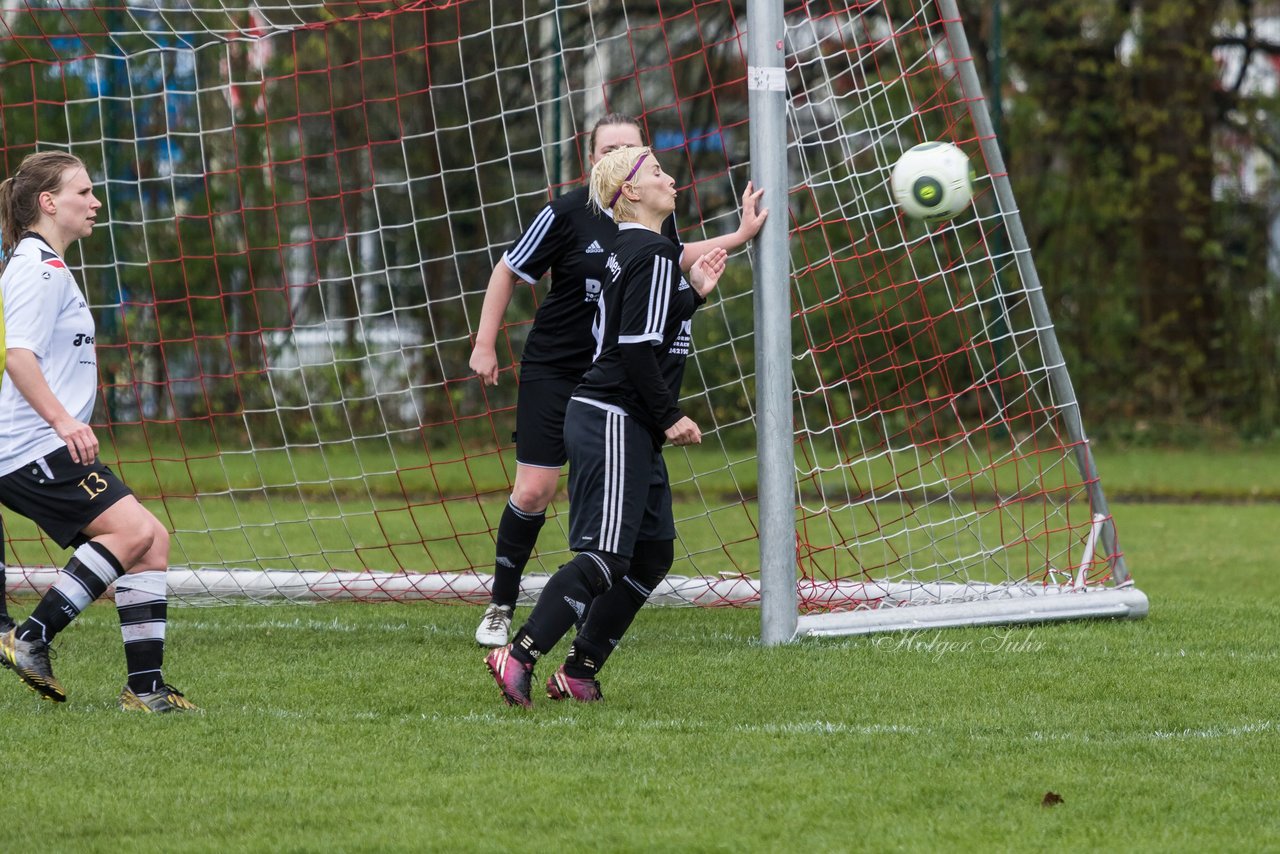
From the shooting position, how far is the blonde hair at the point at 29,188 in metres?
4.86

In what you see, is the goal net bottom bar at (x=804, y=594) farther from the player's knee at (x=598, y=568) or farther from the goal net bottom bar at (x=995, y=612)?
the player's knee at (x=598, y=568)

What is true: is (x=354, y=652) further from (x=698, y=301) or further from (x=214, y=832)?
(x=214, y=832)

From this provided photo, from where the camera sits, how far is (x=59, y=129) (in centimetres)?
1414

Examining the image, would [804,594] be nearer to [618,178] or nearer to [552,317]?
[552,317]

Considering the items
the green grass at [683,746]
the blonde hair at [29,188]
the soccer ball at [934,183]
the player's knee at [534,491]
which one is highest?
the blonde hair at [29,188]

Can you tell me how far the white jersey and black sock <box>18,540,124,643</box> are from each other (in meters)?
0.34

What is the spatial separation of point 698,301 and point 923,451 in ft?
25.4

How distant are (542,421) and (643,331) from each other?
1.32 metres

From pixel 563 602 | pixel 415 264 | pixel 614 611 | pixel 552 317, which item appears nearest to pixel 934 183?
pixel 552 317

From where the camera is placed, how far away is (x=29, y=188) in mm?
4863

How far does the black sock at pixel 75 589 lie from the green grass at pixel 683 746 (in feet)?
0.87

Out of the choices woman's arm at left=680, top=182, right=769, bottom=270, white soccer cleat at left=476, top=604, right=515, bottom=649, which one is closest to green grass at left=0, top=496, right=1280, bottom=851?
white soccer cleat at left=476, top=604, right=515, bottom=649

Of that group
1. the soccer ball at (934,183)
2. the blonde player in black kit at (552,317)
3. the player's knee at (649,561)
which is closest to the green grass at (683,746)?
the player's knee at (649,561)

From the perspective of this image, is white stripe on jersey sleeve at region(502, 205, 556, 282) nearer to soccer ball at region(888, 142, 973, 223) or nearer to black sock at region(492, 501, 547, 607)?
black sock at region(492, 501, 547, 607)
